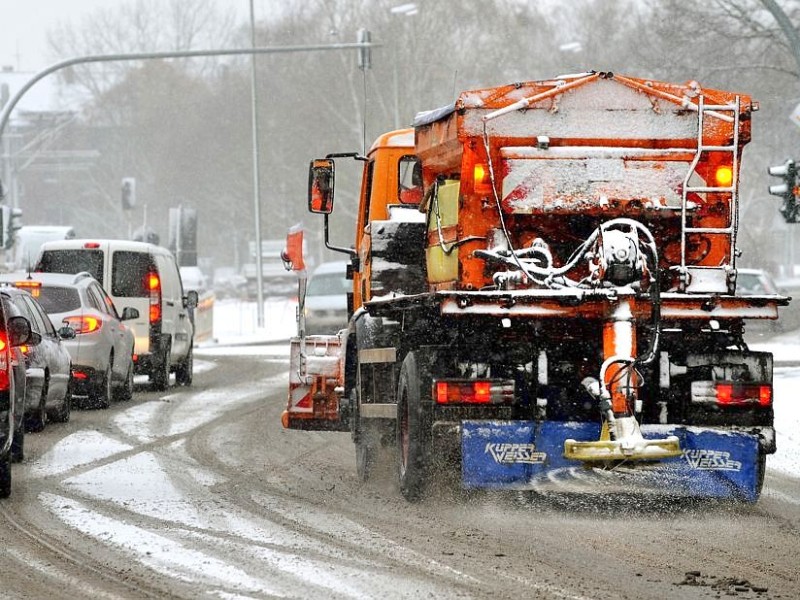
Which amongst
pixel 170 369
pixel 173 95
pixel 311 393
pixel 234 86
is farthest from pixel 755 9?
pixel 173 95

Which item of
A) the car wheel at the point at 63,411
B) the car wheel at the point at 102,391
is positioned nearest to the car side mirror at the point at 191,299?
the car wheel at the point at 102,391

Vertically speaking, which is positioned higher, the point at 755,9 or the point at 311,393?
the point at 755,9

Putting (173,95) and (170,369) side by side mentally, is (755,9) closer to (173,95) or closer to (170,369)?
(170,369)

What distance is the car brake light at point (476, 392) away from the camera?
10.2 metres

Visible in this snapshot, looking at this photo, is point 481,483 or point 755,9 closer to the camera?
point 481,483

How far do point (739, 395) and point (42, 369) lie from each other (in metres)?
7.49

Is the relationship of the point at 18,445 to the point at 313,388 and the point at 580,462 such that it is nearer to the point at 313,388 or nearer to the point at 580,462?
the point at 313,388

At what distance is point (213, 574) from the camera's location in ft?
26.6

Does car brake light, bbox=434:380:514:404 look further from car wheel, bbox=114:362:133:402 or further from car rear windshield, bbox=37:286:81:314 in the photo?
car wheel, bbox=114:362:133:402

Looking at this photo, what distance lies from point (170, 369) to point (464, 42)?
157ft

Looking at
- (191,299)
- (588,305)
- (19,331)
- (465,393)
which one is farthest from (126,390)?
(588,305)

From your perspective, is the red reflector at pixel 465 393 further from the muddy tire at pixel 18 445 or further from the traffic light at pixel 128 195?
the traffic light at pixel 128 195

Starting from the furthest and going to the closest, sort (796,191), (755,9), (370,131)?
(370,131) → (755,9) → (796,191)

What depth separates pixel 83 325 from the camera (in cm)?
1942
